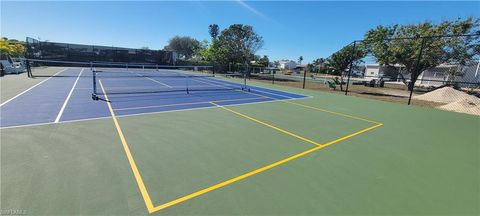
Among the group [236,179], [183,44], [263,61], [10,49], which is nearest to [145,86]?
[236,179]

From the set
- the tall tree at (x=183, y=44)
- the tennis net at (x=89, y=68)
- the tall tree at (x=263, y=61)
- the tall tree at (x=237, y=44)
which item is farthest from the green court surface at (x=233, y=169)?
the tall tree at (x=183, y=44)

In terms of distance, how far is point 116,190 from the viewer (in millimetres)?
3268

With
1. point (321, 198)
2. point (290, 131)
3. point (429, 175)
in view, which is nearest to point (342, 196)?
point (321, 198)

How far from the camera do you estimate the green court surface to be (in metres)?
3.06

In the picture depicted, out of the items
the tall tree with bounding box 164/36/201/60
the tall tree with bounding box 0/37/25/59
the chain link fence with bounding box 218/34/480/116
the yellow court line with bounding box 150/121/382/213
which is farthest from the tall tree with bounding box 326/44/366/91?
the tall tree with bounding box 164/36/201/60

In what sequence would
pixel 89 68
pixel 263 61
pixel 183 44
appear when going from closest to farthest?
pixel 89 68 < pixel 263 61 < pixel 183 44

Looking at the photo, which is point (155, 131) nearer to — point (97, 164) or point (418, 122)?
point (97, 164)

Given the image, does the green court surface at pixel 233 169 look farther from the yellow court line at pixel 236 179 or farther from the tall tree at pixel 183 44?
the tall tree at pixel 183 44

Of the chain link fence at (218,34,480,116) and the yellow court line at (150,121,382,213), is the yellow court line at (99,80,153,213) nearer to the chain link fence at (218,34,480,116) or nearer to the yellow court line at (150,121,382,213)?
the yellow court line at (150,121,382,213)

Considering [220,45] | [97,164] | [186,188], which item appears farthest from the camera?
[220,45]

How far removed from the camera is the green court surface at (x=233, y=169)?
10.0ft

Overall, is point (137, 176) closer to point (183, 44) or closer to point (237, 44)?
point (237, 44)

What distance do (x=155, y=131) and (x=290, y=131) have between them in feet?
12.6

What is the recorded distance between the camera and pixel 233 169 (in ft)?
13.4
